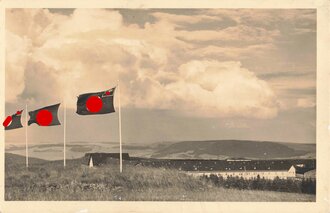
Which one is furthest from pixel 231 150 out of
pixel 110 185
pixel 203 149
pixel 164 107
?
pixel 110 185

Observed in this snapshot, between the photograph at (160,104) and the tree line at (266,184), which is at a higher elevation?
the photograph at (160,104)

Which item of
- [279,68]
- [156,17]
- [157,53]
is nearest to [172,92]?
[157,53]

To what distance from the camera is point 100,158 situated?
3.08 m

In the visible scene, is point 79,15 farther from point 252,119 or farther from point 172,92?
point 252,119

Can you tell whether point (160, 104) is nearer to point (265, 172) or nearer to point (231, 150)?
point (231, 150)

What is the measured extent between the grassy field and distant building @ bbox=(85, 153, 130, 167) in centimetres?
4

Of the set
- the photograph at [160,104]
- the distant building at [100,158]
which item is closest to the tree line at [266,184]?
the photograph at [160,104]

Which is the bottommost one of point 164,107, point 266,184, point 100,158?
point 266,184

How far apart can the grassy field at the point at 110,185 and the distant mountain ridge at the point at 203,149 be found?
0.09 meters

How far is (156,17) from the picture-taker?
312 cm

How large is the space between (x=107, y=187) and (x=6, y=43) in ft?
3.73

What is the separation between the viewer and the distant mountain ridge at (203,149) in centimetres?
307

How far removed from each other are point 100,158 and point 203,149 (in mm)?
658

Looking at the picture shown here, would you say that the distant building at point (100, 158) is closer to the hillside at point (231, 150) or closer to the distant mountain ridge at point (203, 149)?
the distant mountain ridge at point (203, 149)
